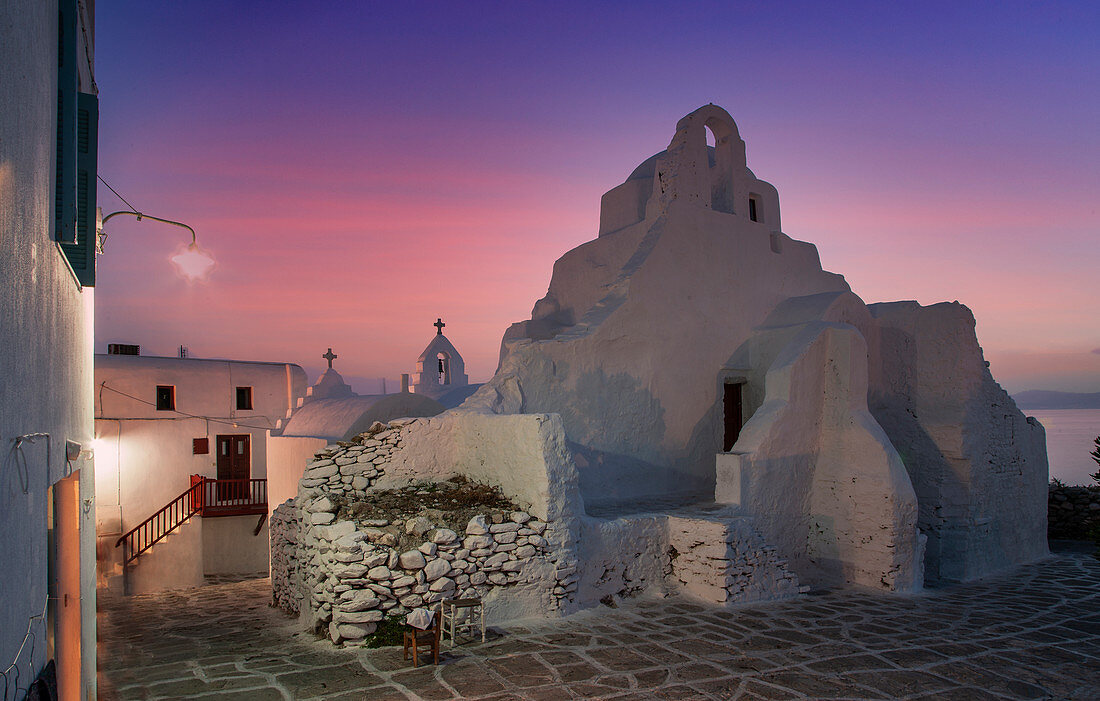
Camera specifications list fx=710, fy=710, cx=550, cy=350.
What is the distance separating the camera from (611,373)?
11.0 metres

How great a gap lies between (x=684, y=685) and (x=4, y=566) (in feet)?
17.2

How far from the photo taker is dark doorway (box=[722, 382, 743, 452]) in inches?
495

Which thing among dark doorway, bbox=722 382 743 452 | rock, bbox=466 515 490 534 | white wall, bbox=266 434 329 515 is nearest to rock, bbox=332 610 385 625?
rock, bbox=466 515 490 534

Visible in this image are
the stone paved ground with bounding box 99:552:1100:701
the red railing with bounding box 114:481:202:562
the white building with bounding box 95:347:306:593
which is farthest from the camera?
the white building with bounding box 95:347:306:593

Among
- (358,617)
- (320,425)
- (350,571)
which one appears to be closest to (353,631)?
(358,617)

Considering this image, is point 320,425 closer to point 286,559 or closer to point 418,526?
point 286,559

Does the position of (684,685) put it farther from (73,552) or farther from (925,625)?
(73,552)

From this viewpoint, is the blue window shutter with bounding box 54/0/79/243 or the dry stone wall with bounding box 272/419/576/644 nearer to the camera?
the blue window shutter with bounding box 54/0/79/243

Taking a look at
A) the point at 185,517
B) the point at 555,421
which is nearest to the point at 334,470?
the point at 555,421

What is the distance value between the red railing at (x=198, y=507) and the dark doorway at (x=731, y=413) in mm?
10577

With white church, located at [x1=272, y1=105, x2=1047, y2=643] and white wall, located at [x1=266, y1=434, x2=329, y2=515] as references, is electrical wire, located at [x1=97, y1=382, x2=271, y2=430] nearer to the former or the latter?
white wall, located at [x1=266, y1=434, x2=329, y2=515]

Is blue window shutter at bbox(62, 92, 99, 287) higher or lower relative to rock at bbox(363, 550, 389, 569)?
higher

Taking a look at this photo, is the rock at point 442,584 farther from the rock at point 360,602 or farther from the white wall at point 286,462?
the white wall at point 286,462

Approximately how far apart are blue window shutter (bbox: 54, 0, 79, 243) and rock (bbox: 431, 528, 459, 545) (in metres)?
4.80
